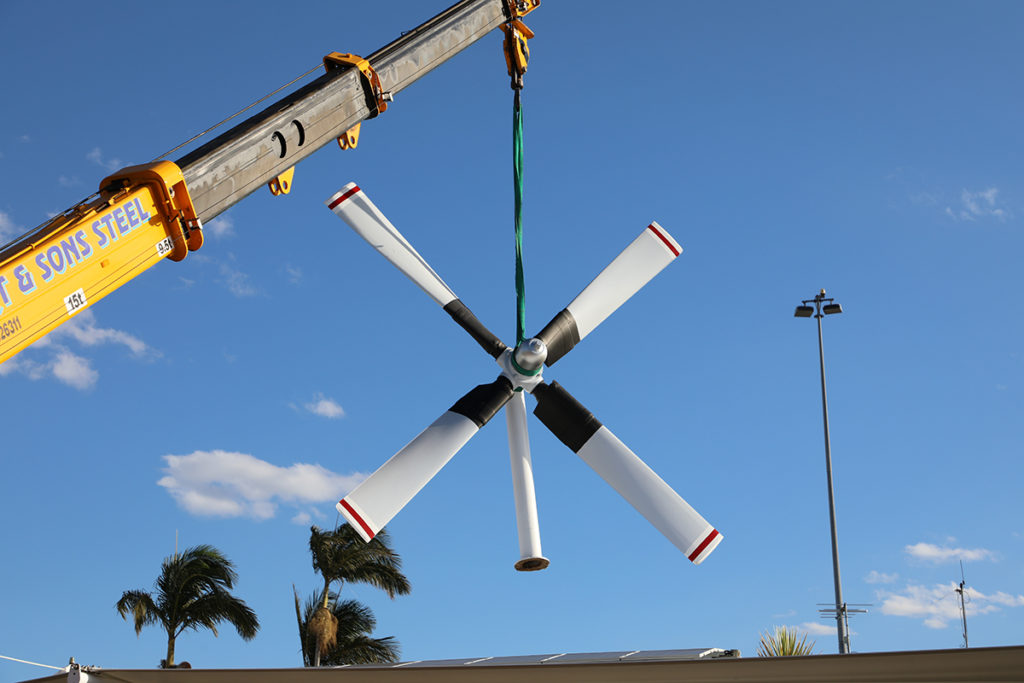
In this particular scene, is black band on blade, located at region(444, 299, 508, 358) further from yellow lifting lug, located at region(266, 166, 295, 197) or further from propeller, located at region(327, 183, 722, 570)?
yellow lifting lug, located at region(266, 166, 295, 197)

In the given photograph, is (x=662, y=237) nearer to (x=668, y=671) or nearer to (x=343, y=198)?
(x=343, y=198)

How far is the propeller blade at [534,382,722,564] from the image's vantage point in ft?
39.6

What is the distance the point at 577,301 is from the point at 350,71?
464 centimetres

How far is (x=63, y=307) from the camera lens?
27.6ft

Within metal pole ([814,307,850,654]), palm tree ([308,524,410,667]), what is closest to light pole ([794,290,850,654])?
metal pole ([814,307,850,654])

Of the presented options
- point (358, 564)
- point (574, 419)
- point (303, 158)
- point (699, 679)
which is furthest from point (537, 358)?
point (358, 564)

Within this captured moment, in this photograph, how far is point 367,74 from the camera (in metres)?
12.4

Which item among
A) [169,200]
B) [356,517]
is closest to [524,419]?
[356,517]

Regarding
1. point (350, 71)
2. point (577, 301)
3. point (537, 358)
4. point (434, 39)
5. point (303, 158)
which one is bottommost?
point (537, 358)

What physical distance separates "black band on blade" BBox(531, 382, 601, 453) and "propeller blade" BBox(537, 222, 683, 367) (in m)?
0.54

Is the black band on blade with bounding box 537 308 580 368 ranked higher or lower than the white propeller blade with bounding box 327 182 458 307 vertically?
lower

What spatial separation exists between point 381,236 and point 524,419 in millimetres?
3443

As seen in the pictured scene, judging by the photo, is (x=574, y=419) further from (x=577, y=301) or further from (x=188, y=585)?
(x=188, y=585)

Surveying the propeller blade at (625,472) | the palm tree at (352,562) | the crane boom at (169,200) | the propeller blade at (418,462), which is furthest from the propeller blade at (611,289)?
the palm tree at (352,562)
